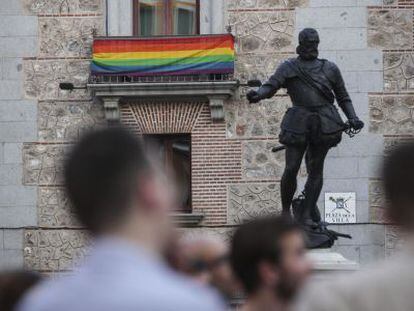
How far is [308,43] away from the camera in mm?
12797

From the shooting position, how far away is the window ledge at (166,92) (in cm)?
2038

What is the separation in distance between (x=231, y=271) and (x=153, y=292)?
4.84 feet

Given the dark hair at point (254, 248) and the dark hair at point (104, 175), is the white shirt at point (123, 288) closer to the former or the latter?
the dark hair at point (104, 175)

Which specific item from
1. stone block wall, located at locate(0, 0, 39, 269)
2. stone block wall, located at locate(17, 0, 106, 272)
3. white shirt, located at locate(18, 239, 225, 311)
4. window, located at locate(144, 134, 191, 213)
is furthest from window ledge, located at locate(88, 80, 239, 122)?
white shirt, located at locate(18, 239, 225, 311)

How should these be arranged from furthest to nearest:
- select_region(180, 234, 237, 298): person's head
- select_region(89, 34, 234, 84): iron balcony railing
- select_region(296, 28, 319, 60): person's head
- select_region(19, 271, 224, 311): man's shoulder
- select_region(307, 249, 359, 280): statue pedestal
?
select_region(89, 34, 234, 84): iron balcony railing, select_region(296, 28, 319, 60): person's head, select_region(307, 249, 359, 280): statue pedestal, select_region(180, 234, 237, 298): person's head, select_region(19, 271, 224, 311): man's shoulder

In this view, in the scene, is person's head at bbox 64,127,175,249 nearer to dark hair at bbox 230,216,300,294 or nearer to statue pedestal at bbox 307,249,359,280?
dark hair at bbox 230,216,300,294

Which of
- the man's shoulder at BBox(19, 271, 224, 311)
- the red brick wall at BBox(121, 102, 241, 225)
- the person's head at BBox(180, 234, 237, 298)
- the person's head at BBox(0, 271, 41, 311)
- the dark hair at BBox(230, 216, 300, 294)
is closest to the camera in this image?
the man's shoulder at BBox(19, 271, 224, 311)

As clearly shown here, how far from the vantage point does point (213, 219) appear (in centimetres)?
2038

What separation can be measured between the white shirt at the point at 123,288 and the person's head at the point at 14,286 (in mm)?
1496

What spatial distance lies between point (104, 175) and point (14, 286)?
1664 mm

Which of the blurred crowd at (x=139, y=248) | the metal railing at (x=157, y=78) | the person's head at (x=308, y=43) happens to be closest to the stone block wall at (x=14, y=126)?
the metal railing at (x=157, y=78)

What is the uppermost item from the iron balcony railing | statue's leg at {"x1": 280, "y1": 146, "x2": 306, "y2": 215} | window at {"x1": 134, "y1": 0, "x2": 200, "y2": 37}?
window at {"x1": 134, "y1": 0, "x2": 200, "y2": 37}

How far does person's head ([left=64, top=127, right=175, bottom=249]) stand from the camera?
3848 mm

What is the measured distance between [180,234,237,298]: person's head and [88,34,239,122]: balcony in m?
15.2
